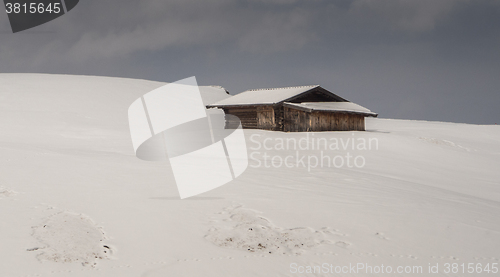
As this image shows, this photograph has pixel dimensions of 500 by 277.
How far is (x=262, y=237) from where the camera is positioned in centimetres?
489

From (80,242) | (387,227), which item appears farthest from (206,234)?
(387,227)

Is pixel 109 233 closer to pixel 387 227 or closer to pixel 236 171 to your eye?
pixel 387 227

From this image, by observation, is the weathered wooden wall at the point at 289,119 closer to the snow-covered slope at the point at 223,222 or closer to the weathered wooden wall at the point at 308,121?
the weathered wooden wall at the point at 308,121

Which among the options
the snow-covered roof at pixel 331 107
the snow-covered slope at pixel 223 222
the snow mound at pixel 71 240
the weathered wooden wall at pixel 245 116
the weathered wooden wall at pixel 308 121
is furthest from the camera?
the weathered wooden wall at pixel 245 116

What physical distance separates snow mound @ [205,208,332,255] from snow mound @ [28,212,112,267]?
4.36 ft

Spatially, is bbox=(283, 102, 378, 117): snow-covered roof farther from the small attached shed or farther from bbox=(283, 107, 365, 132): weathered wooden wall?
bbox=(283, 107, 365, 132): weathered wooden wall

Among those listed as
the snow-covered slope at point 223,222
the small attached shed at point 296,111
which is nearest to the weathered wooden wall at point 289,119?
the small attached shed at point 296,111

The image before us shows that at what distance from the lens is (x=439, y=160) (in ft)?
51.6

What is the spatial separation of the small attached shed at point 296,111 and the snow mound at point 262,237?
48.6 ft

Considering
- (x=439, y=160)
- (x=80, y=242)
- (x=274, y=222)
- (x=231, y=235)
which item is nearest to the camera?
(x=80, y=242)

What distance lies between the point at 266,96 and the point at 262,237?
18.4m

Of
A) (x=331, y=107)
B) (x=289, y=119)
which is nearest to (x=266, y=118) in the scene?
(x=289, y=119)

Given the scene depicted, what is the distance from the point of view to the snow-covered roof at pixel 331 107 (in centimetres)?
1988

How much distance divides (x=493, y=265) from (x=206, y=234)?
354 cm
